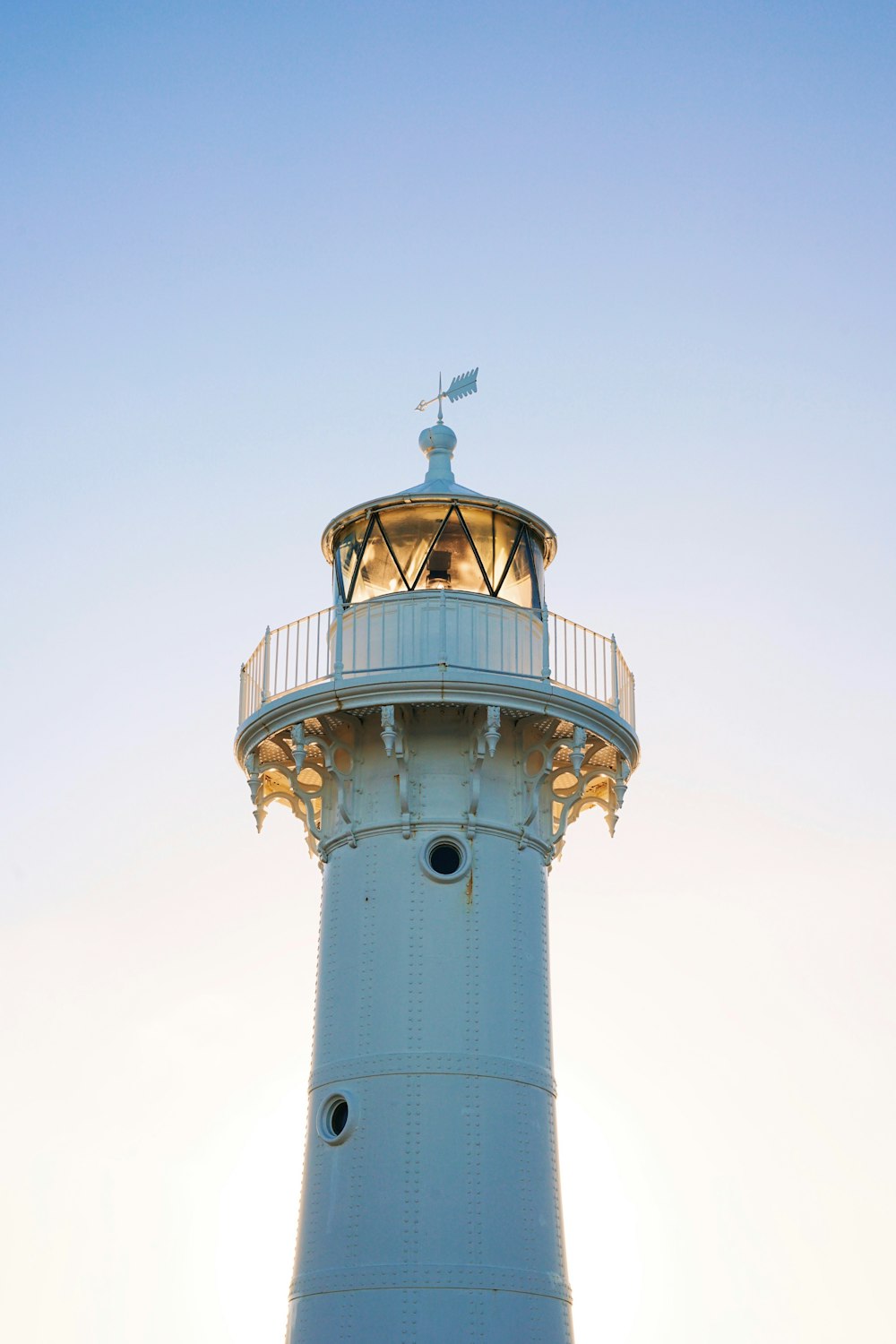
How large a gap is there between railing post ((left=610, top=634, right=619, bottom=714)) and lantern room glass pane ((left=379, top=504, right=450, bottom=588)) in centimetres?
262

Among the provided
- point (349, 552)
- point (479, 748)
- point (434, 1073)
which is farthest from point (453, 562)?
point (434, 1073)

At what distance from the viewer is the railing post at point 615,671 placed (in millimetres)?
19828

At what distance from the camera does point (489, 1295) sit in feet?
55.4

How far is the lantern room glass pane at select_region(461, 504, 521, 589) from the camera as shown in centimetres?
2062

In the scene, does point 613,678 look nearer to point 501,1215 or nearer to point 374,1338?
point 501,1215

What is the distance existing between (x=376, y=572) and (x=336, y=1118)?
6.77 m

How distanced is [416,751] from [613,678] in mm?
2639

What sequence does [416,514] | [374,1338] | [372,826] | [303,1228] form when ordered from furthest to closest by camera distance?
[416,514], [372,826], [303,1228], [374,1338]

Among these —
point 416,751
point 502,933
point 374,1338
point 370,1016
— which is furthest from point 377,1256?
point 416,751

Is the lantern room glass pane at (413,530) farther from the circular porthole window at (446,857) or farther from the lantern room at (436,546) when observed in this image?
the circular porthole window at (446,857)

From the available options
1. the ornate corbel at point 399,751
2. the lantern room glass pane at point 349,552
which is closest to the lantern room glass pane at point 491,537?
the lantern room glass pane at point 349,552

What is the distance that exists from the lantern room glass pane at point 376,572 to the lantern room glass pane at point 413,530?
0.14 m

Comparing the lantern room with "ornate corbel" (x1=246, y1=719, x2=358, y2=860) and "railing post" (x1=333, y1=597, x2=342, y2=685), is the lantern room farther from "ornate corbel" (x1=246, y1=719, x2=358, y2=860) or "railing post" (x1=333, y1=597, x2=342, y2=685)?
"ornate corbel" (x1=246, y1=719, x2=358, y2=860)

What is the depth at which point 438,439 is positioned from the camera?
21.9 metres
